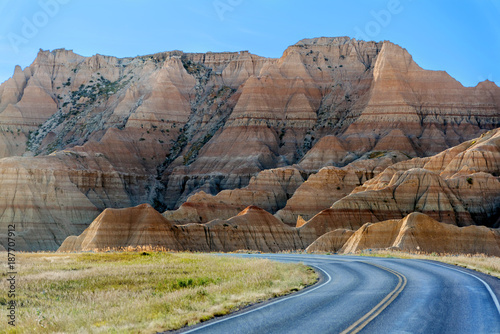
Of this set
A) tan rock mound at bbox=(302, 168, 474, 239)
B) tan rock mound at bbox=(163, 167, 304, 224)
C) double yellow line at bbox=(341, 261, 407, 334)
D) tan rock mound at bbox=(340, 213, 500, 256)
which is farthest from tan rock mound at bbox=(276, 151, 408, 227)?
double yellow line at bbox=(341, 261, 407, 334)

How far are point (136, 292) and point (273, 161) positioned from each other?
435 feet

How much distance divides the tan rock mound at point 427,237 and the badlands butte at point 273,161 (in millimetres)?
159

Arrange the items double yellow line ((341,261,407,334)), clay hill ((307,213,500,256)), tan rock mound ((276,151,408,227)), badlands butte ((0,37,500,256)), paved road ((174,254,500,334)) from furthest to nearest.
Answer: tan rock mound ((276,151,408,227))
badlands butte ((0,37,500,256))
clay hill ((307,213,500,256))
paved road ((174,254,500,334))
double yellow line ((341,261,407,334))

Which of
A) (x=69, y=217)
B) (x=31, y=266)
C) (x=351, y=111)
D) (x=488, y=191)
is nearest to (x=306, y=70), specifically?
(x=351, y=111)

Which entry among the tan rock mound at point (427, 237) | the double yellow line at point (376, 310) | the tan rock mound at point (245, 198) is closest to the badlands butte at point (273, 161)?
the tan rock mound at point (427, 237)

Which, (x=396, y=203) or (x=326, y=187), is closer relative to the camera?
(x=396, y=203)

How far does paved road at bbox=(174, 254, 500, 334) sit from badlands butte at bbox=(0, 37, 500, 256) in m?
42.9

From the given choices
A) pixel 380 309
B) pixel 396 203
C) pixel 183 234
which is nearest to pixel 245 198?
pixel 396 203

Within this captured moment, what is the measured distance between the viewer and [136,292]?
25.9 metres

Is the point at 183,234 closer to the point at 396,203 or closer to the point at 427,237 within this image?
the point at 396,203

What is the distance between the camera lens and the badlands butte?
89812 mm

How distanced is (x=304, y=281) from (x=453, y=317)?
389 inches

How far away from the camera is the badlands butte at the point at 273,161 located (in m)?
89.8

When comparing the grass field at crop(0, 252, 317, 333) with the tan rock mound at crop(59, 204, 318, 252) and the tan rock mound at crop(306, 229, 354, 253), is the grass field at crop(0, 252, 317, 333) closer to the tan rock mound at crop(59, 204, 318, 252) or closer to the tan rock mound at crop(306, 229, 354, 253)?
the tan rock mound at crop(306, 229, 354, 253)
